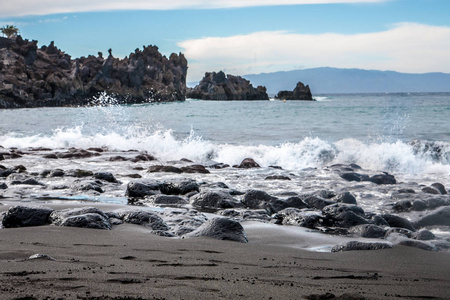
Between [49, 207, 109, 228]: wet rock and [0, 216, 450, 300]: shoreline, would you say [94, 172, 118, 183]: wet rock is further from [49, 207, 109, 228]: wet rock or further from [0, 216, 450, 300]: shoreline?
[0, 216, 450, 300]: shoreline

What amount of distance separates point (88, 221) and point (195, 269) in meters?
2.37

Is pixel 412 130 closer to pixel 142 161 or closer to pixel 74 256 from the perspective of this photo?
pixel 142 161

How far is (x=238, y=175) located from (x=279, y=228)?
6.30 metres

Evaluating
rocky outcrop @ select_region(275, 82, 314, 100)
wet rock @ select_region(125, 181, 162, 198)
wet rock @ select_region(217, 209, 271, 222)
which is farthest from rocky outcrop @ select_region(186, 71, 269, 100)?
wet rock @ select_region(217, 209, 271, 222)

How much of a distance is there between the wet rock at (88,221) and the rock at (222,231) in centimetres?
104

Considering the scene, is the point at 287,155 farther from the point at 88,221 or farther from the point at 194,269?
the point at 194,269

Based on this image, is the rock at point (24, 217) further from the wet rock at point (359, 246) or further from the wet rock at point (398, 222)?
the wet rock at point (398, 222)

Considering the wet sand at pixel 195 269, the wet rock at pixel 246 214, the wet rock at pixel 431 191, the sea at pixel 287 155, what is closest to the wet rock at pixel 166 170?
the sea at pixel 287 155


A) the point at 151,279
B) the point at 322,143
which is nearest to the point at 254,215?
the point at 151,279

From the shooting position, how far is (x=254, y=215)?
23.3 feet

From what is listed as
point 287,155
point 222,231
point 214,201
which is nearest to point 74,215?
point 222,231

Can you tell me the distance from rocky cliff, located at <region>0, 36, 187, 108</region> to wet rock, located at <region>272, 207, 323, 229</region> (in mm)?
71758

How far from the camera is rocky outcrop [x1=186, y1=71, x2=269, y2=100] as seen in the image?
116 m

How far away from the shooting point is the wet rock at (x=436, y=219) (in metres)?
6.82
